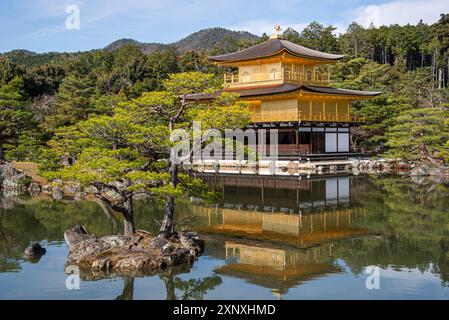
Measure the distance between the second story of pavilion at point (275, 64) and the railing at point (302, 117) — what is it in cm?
282

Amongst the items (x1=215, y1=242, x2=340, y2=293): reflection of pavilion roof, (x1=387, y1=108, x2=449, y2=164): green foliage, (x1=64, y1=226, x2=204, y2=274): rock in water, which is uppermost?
(x1=387, y1=108, x2=449, y2=164): green foliage

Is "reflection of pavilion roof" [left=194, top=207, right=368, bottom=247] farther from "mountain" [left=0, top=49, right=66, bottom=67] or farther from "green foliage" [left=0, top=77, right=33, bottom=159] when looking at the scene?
"mountain" [left=0, top=49, right=66, bottom=67]

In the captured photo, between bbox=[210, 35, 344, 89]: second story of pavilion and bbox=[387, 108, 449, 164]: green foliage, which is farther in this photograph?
bbox=[210, 35, 344, 89]: second story of pavilion

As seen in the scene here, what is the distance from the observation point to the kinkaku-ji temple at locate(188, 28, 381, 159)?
31.0 meters

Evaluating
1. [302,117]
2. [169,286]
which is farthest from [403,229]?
[302,117]

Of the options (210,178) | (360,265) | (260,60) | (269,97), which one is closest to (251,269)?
(360,265)

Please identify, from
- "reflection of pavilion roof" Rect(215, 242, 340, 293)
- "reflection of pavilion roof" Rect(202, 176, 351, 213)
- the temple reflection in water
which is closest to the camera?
"reflection of pavilion roof" Rect(215, 242, 340, 293)

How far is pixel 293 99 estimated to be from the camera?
3145 centimetres

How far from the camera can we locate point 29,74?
49.8 meters

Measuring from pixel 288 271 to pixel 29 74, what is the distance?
147 ft

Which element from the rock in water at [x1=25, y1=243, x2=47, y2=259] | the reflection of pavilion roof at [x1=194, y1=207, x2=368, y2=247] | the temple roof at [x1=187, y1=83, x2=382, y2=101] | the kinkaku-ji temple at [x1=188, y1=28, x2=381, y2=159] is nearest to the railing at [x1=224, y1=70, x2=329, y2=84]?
the kinkaku-ji temple at [x1=188, y1=28, x2=381, y2=159]

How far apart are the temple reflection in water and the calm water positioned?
0.03m

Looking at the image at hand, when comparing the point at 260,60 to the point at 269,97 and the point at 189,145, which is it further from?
the point at 189,145
